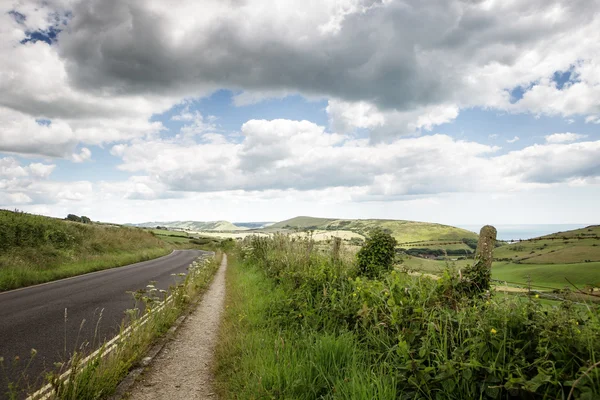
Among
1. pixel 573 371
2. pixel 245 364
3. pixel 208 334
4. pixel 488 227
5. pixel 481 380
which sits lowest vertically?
pixel 208 334

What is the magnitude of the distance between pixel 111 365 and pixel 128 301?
7.49m

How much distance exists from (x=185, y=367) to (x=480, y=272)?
6113 mm

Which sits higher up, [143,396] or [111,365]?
[111,365]

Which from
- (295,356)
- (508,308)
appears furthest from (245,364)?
(508,308)

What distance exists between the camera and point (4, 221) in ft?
63.7

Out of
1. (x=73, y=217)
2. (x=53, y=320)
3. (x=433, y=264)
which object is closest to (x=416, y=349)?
(x=433, y=264)

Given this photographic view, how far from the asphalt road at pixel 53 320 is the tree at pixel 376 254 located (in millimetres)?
6915

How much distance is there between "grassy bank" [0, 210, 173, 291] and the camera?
16.1 metres

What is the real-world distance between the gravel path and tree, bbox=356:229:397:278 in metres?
4.74

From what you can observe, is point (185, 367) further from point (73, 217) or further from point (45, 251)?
point (73, 217)

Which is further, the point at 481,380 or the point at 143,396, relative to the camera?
the point at 143,396

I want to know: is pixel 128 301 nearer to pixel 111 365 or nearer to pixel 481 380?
pixel 111 365

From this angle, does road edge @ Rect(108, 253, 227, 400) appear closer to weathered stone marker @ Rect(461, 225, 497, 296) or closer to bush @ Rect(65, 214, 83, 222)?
weathered stone marker @ Rect(461, 225, 497, 296)

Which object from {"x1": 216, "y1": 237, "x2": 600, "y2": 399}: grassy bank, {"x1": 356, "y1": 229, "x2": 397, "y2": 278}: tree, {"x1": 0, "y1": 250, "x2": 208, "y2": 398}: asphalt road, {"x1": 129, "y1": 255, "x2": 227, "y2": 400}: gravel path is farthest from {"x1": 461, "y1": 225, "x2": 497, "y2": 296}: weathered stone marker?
{"x1": 0, "y1": 250, "x2": 208, "y2": 398}: asphalt road
